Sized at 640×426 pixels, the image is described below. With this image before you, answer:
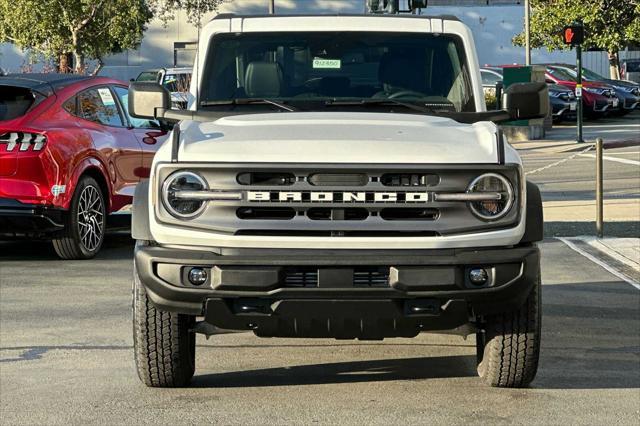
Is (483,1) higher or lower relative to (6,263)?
higher

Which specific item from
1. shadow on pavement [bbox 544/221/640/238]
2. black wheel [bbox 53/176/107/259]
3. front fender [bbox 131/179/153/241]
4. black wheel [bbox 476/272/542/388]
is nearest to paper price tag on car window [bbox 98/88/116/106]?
black wheel [bbox 53/176/107/259]

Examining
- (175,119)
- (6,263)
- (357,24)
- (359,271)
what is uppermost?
(357,24)

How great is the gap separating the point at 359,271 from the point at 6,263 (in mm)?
6794

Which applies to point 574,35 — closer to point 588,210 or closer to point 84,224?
point 588,210

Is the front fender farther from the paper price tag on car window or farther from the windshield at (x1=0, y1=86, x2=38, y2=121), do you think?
the paper price tag on car window

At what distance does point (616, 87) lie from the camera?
137 feet

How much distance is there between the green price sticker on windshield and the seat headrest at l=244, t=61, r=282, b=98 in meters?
0.23

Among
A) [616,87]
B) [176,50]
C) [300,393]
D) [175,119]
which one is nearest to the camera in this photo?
[300,393]

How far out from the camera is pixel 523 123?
32.4 metres

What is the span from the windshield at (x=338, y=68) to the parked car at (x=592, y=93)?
32.0 meters

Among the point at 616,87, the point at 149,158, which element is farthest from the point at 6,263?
the point at 616,87

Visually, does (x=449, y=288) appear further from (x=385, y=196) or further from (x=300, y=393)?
(x=300, y=393)

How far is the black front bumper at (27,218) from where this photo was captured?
455 inches

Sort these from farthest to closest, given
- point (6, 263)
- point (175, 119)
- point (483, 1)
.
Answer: point (483, 1) < point (6, 263) < point (175, 119)
